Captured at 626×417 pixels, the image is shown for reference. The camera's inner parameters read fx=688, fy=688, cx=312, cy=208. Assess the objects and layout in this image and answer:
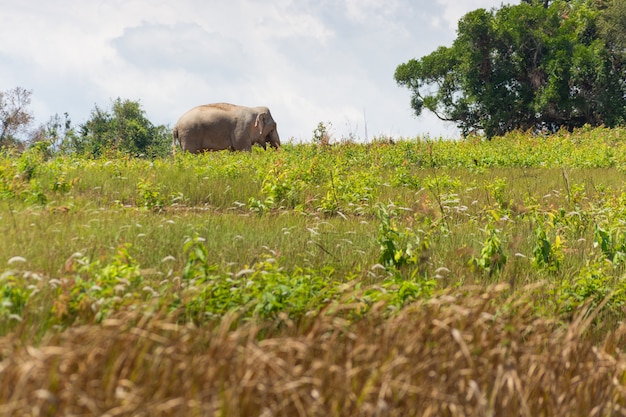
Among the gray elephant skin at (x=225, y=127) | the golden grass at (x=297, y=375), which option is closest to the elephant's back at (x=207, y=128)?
the gray elephant skin at (x=225, y=127)

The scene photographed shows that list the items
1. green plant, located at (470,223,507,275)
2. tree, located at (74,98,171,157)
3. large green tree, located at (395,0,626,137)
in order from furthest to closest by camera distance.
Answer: tree, located at (74,98,171,157), large green tree, located at (395,0,626,137), green plant, located at (470,223,507,275)

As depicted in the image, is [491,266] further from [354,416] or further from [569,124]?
[569,124]

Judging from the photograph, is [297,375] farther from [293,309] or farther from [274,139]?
[274,139]

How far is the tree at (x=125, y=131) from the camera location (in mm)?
43819

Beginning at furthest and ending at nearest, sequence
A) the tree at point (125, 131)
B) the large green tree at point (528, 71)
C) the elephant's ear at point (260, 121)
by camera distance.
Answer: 1. the tree at point (125, 131)
2. the large green tree at point (528, 71)
3. the elephant's ear at point (260, 121)

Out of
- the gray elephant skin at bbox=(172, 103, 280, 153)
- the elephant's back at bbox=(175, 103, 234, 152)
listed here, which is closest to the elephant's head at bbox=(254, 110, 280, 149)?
the gray elephant skin at bbox=(172, 103, 280, 153)

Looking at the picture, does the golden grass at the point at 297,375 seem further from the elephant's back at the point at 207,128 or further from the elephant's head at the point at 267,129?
the elephant's back at the point at 207,128

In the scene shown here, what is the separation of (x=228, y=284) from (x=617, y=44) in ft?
117

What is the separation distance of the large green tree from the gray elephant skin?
52.3ft

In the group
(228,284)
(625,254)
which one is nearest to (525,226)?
(625,254)

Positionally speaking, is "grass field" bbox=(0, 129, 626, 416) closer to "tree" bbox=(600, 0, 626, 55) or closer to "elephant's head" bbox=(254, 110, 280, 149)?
"elephant's head" bbox=(254, 110, 280, 149)

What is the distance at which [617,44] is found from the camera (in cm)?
3541

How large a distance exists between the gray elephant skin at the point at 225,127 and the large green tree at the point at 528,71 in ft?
52.3

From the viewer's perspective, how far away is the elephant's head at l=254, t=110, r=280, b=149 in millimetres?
23719
